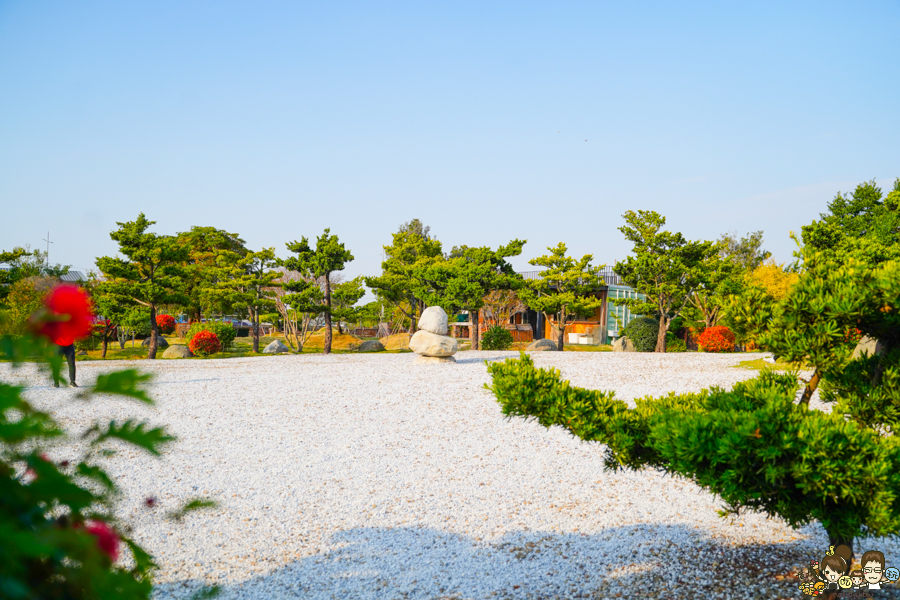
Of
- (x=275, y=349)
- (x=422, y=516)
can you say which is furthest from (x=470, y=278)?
(x=422, y=516)

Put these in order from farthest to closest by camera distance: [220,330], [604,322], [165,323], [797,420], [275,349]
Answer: [604,322]
[165,323]
[275,349]
[220,330]
[797,420]

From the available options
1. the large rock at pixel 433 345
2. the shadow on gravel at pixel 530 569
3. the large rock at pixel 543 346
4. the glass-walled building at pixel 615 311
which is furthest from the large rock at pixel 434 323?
the glass-walled building at pixel 615 311

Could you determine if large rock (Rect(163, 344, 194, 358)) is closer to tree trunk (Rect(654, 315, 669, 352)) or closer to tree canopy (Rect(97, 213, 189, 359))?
tree canopy (Rect(97, 213, 189, 359))

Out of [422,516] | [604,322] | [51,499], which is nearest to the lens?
[51,499]

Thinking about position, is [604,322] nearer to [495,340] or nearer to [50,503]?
[495,340]

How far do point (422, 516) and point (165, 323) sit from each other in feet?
76.1

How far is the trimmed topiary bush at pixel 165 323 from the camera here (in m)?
24.1

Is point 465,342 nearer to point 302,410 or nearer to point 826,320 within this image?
point 302,410

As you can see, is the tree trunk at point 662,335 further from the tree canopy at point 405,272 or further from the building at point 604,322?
the tree canopy at point 405,272

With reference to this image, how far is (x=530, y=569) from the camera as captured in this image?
3.81 metres

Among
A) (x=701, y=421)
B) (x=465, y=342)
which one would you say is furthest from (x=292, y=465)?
(x=465, y=342)

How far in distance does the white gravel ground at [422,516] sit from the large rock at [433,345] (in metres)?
5.26

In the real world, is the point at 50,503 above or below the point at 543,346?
above

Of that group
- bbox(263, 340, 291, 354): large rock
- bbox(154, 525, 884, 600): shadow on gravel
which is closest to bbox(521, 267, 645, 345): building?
bbox(263, 340, 291, 354): large rock
